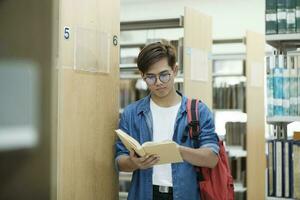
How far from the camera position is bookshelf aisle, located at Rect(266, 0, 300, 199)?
92.0 inches

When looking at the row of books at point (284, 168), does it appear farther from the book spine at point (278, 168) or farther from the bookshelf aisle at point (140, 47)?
the bookshelf aisle at point (140, 47)

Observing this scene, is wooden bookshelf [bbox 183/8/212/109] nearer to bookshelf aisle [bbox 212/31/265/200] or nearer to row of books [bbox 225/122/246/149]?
bookshelf aisle [bbox 212/31/265/200]

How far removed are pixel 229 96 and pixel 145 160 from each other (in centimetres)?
324

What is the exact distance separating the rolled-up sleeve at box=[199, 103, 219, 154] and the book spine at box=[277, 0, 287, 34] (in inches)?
25.4

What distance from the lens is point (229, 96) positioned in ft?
16.5

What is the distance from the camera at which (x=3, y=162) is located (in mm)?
1916

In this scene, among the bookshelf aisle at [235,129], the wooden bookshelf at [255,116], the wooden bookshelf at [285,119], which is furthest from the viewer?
the bookshelf aisle at [235,129]

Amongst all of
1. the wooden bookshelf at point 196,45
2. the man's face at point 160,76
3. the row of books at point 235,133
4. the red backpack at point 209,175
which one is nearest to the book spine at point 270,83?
the red backpack at point 209,175

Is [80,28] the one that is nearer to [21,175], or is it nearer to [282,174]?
[21,175]

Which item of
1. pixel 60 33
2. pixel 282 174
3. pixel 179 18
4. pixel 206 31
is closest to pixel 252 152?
pixel 206 31

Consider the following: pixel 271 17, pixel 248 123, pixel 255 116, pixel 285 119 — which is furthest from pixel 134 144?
pixel 255 116

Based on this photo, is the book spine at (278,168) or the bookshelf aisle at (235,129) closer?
the book spine at (278,168)

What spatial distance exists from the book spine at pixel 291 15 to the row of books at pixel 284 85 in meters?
0.14

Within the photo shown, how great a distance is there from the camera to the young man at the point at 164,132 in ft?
6.77
